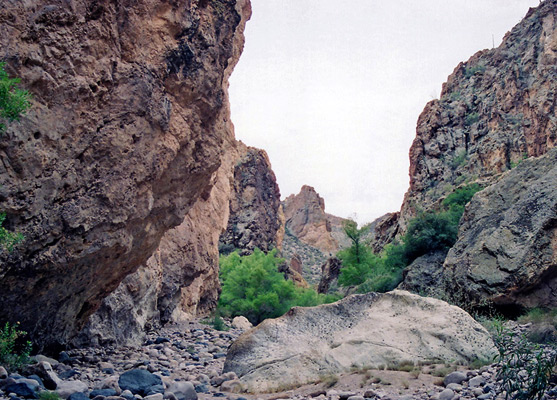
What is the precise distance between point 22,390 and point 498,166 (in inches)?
1323

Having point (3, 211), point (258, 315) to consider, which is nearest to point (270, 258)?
point (258, 315)

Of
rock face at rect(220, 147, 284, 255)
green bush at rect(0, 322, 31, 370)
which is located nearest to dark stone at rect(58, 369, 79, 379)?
green bush at rect(0, 322, 31, 370)

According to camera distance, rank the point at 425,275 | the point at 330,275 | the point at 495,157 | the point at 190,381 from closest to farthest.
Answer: the point at 190,381, the point at 425,275, the point at 495,157, the point at 330,275

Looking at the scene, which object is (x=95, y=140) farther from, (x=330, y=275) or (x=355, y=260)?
(x=330, y=275)

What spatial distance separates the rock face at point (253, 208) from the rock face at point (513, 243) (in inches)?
1314

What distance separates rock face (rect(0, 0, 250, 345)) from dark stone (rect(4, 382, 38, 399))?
1.38 metres

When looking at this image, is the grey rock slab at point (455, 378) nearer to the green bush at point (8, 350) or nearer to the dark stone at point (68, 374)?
the dark stone at point (68, 374)

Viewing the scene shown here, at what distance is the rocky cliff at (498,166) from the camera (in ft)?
42.9

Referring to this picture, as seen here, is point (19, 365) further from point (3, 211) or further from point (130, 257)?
point (130, 257)

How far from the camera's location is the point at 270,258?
93.2ft

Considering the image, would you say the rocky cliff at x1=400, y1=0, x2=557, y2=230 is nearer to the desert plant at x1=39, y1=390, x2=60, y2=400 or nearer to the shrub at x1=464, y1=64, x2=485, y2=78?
the shrub at x1=464, y1=64, x2=485, y2=78

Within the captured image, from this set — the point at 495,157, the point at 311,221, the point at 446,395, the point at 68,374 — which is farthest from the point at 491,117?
the point at 311,221

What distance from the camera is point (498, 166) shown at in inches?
1300

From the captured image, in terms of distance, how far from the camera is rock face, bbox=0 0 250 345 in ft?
19.9
